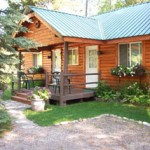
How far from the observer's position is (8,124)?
7133 mm

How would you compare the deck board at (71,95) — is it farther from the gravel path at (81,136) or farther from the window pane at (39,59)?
the window pane at (39,59)

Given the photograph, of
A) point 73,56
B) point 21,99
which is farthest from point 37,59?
point 21,99

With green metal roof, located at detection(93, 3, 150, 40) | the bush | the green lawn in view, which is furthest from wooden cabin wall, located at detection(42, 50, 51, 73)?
the green lawn

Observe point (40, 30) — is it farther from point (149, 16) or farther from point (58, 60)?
point (149, 16)

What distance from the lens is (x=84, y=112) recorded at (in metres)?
8.95

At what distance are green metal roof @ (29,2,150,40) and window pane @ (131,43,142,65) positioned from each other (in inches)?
30.4

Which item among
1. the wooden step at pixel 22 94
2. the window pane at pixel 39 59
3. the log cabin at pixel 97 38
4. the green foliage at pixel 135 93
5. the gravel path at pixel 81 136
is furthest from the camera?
the window pane at pixel 39 59

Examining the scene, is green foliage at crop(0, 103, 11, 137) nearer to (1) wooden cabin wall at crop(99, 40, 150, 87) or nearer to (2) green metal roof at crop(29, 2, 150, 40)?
(2) green metal roof at crop(29, 2, 150, 40)

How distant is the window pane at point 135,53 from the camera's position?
36.7 feet

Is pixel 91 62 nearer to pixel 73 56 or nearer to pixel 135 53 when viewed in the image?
pixel 73 56

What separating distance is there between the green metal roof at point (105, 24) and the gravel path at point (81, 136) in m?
4.23

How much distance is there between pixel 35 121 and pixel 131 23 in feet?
21.4

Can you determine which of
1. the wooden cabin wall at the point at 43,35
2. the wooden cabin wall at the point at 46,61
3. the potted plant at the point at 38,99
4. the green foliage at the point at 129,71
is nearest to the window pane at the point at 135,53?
the green foliage at the point at 129,71

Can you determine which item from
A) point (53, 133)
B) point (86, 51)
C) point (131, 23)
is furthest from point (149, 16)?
point (53, 133)
